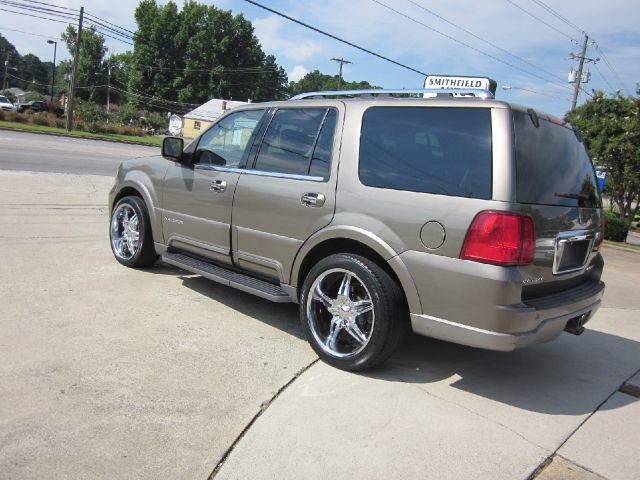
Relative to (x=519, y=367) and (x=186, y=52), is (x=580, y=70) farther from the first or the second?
(x=186, y=52)

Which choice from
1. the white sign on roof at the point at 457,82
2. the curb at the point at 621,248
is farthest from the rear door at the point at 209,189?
the curb at the point at 621,248

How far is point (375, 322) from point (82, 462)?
1863 millimetres

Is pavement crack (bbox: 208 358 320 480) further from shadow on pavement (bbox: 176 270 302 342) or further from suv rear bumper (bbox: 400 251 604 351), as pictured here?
suv rear bumper (bbox: 400 251 604 351)

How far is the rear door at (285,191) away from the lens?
4070mm

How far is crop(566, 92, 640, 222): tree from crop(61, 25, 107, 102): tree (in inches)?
3143

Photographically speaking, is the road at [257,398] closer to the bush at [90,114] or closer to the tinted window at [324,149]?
the tinted window at [324,149]

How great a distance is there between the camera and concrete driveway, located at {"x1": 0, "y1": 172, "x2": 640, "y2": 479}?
109 inches

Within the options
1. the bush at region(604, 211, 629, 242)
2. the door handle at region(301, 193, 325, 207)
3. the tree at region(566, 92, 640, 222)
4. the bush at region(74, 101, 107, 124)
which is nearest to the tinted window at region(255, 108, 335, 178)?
the door handle at region(301, 193, 325, 207)

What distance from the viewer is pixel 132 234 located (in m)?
5.88

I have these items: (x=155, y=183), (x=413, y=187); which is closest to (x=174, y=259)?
Result: (x=155, y=183)

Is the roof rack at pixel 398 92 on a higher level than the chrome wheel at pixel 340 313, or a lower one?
higher

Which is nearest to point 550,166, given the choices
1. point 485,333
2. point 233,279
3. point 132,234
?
point 485,333

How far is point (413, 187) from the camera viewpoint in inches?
140

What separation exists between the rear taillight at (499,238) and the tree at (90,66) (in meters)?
90.2
